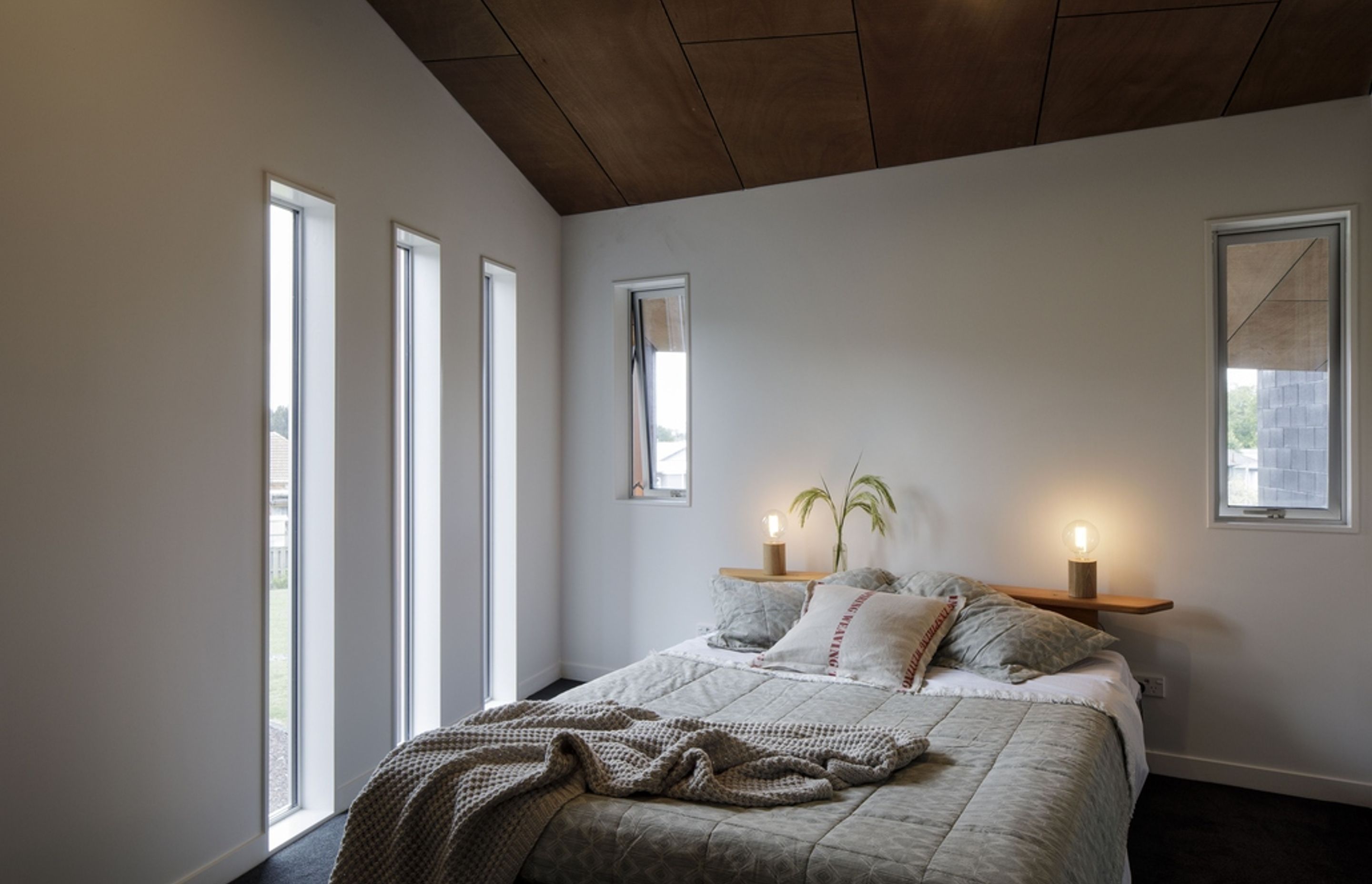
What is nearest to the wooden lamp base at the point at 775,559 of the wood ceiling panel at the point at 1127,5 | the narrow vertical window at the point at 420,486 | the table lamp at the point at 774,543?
the table lamp at the point at 774,543

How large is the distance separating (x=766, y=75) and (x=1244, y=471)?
2.43m

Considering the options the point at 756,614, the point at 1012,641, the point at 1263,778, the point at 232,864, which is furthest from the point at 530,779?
the point at 1263,778

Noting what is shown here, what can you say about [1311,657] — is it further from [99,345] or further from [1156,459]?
[99,345]

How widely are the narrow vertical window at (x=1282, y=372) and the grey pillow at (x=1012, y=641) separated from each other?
84 cm

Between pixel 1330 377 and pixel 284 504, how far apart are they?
3.91 meters

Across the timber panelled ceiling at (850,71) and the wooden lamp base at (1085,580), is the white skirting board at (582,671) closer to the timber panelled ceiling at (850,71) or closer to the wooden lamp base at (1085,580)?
the wooden lamp base at (1085,580)

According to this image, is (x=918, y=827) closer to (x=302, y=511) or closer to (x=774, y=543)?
(x=774, y=543)

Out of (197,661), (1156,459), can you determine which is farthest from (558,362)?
(1156,459)

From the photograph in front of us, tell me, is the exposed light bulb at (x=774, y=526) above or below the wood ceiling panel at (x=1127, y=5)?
below

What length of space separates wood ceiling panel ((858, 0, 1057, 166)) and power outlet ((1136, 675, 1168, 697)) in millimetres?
2218

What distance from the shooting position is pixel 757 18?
10.2 ft

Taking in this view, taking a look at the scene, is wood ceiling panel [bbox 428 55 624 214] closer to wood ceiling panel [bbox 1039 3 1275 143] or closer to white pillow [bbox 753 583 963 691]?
wood ceiling panel [bbox 1039 3 1275 143]

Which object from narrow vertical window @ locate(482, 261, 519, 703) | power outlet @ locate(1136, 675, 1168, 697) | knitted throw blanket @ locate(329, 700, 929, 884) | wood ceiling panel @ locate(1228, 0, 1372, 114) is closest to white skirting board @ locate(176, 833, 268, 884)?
knitted throw blanket @ locate(329, 700, 929, 884)

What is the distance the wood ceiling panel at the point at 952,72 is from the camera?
295 centimetres
